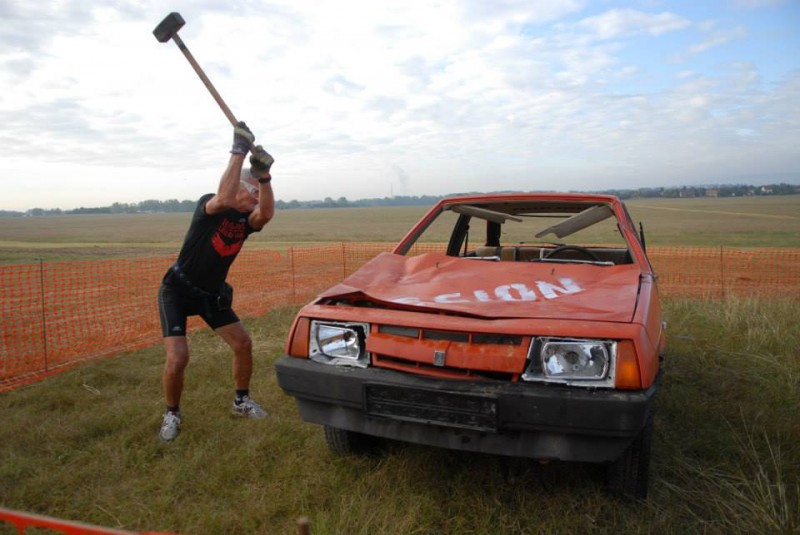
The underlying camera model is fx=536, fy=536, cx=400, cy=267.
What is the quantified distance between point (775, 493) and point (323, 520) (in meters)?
2.22

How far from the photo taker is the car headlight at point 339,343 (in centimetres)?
258

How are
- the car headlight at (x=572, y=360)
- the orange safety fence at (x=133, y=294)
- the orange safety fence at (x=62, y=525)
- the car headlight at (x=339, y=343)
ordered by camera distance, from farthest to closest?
the orange safety fence at (x=133, y=294), the car headlight at (x=339, y=343), the car headlight at (x=572, y=360), the orange safety fence at (x=62, y=525)

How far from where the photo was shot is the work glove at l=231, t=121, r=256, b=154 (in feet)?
11.0

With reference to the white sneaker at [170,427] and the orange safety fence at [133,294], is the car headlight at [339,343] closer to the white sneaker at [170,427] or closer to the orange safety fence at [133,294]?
the white sneaker at [170,427]

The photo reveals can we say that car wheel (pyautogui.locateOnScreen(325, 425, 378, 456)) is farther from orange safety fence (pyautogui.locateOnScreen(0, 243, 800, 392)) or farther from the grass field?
orange safety fence (pyautogui.locateOnScreen(0, 243, 800, 392))

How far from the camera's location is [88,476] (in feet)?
9.91

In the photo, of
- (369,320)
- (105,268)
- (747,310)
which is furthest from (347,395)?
(105,268)

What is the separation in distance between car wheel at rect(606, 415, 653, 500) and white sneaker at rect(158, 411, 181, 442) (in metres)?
2.65

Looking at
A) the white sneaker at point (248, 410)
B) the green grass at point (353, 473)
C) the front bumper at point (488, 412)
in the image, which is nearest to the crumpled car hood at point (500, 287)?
the front bumper at point (488, 412)

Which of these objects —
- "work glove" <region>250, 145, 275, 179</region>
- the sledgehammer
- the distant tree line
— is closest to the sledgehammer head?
the sledgehammer

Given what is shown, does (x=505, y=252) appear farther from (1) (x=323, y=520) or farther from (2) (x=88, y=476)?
(2) (x=88, y=476)

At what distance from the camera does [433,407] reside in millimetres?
2287

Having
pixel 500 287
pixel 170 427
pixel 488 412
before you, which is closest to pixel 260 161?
pixel 500 287

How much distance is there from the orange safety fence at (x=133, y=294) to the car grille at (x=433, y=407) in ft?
13.0
